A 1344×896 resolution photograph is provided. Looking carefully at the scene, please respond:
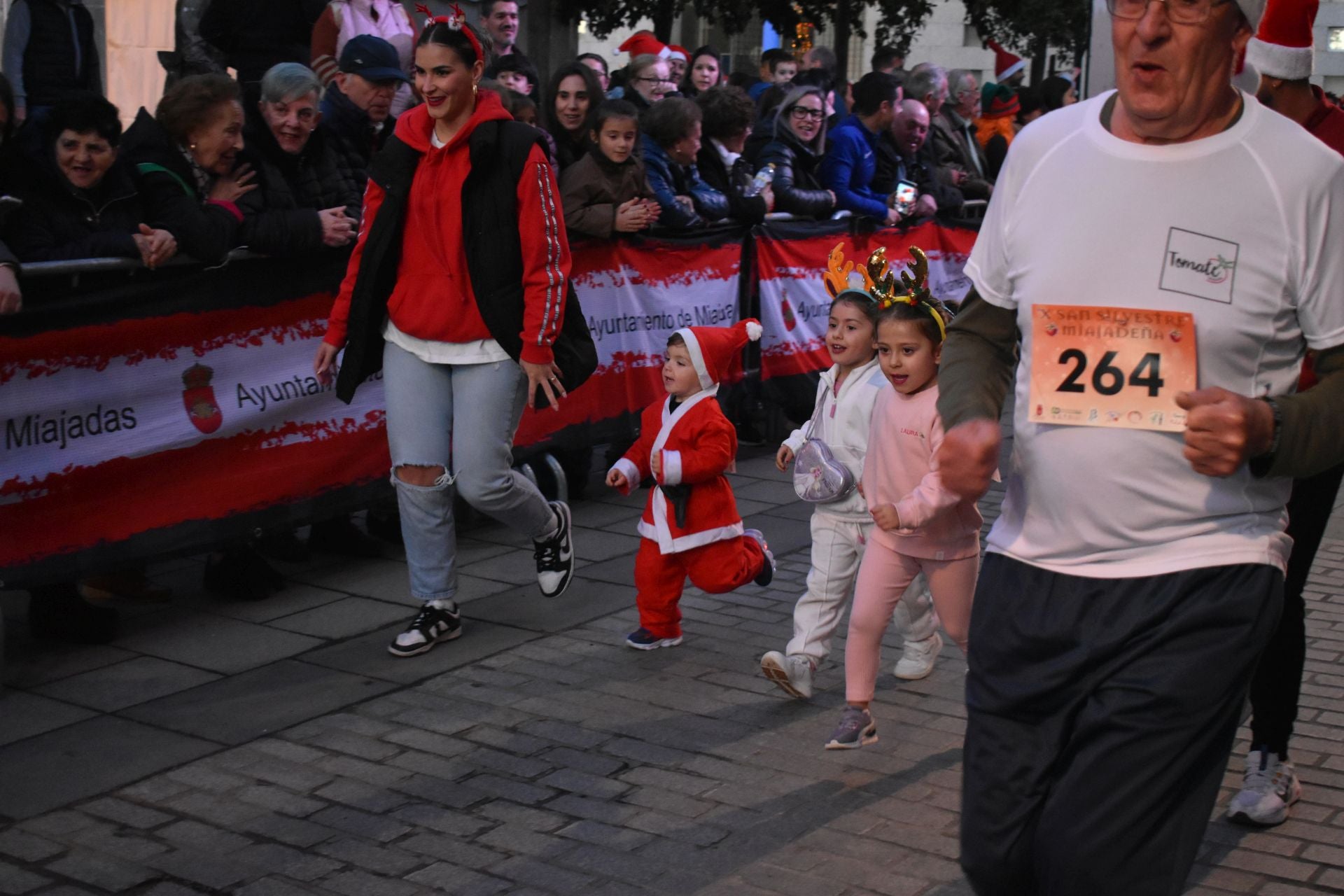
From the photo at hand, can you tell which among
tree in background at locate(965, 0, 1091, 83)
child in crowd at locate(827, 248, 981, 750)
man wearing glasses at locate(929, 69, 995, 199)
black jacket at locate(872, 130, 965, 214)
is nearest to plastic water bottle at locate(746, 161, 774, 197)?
black jacket at locate(872, 130, 965, 214)

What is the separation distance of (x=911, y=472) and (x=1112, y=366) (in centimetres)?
223

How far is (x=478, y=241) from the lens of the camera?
5758mm

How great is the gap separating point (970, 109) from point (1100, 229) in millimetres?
11107

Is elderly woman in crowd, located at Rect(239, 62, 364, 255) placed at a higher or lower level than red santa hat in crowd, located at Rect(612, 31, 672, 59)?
lower

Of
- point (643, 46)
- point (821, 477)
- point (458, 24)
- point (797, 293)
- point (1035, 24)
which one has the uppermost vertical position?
point (1035, 24)

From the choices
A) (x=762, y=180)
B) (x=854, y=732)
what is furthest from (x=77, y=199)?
(x=762, y=180)

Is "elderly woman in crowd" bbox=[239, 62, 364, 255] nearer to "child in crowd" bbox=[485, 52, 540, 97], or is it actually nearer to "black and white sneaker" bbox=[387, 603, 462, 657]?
"black and white sneaker" bbox=[387, 603, 462, 657]

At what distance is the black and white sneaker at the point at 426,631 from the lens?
5863mm

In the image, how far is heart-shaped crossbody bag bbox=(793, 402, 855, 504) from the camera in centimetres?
530

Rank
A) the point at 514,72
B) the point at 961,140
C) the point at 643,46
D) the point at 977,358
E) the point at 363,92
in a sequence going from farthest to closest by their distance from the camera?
the point at 961,140 → the point at 643,46 → the point at 514,72 → the point at 363,92 → the point at 977,358

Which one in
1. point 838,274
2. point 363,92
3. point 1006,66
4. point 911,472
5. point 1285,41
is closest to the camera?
point 1285,41

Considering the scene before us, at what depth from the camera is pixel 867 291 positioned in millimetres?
5586

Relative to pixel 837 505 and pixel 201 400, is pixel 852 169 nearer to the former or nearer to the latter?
pixel 201 400

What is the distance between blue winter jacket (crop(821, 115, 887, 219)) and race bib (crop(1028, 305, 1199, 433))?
320 inches
